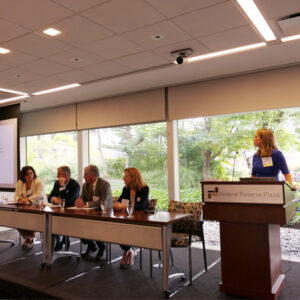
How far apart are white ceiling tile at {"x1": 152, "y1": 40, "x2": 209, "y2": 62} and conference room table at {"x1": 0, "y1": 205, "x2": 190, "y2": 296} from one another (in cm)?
199

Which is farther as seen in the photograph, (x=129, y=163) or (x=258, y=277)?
(x=129, y=163)

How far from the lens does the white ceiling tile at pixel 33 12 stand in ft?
9.29

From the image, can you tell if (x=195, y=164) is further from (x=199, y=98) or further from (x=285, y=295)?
(x=285, y=295)

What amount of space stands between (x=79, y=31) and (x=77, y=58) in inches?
33.5

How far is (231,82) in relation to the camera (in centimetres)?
528

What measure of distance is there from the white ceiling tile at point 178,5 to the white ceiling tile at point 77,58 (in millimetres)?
1382

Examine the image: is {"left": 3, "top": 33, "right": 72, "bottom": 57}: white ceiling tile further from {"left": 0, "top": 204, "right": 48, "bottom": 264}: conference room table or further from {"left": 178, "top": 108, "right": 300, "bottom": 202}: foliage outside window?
{"left": 178, "top": 108, "right": 300, "bottom": 202}: foliage outside window

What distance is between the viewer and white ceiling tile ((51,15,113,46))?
3199 mm

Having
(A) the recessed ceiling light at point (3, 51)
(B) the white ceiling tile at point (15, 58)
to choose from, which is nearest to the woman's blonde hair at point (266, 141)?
(B) the white ceiling tile at point (15, 58)

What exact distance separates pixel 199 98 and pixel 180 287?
10.6 feet

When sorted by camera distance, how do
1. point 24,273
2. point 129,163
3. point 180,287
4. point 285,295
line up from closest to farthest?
point 285,295
point 180,287
point 24,273
point 129,163

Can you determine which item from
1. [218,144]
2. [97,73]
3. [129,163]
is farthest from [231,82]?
[129,163]

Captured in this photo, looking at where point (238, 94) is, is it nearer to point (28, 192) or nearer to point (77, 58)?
point (77, 58)

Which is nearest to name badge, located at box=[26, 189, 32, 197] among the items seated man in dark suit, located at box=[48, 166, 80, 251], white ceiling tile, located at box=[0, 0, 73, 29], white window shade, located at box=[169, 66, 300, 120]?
seated man in dark suit, located at box=[48, 166, 80, 251]
